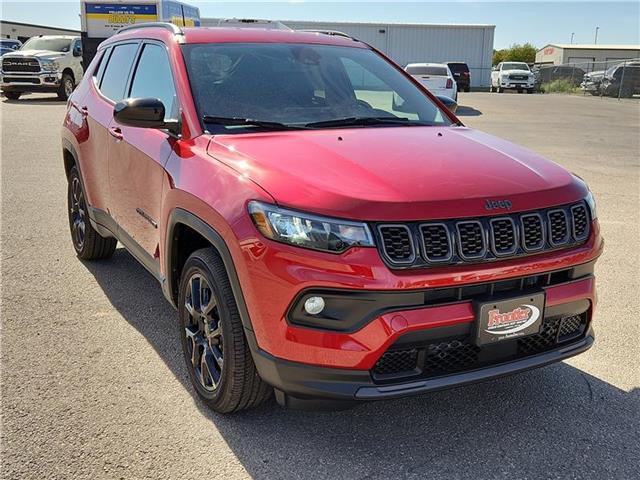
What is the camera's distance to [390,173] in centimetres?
276

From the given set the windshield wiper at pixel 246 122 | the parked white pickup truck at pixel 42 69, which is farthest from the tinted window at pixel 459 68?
the windshield wiper at pixel 246 122

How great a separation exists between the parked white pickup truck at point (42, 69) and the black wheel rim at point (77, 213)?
56.2ft

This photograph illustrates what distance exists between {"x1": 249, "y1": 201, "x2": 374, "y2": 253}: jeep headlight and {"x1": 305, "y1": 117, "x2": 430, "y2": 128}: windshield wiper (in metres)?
1.10

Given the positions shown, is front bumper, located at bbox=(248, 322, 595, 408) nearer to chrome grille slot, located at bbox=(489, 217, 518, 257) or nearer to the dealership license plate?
the dealership license plate

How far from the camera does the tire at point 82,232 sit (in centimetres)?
526

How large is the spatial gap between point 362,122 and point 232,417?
1.76 metres

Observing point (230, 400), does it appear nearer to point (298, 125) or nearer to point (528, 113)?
point (298, 125)

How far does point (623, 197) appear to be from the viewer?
8.23 m

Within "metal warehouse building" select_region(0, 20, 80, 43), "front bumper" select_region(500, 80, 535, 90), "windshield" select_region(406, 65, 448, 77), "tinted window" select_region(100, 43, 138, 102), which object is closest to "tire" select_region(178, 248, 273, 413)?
"tinted window" select_region(100, 43, 138, 102)

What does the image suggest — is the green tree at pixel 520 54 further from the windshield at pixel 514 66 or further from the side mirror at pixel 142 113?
the side mirror at pixel 142 113

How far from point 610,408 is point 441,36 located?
4596 cm

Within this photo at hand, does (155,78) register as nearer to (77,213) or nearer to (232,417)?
(77,213)

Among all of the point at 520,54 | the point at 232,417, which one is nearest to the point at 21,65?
the point at 232,417

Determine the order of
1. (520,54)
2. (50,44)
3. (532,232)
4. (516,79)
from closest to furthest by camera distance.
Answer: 1. (532,232)
2. (50,44)
3. (516,79)
4. (520,54)
